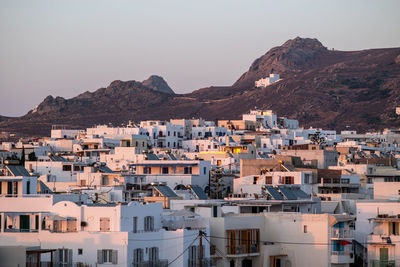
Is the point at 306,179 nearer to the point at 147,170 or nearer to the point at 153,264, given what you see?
the point at 147,170

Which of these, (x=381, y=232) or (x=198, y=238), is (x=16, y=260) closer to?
(x=198, y=238)

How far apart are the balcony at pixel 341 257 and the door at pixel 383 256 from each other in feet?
4.94

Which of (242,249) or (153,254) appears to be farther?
(242,249)

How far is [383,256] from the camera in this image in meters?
51.8

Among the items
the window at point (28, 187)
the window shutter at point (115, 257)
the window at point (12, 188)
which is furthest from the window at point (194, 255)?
the window at point (12, 188)

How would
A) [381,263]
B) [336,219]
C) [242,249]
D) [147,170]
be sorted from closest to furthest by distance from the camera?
1. [242,249]
2. [336,219]
3. [381,263]
4. [147,170]

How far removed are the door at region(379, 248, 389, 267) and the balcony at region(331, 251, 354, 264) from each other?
4.94 ft

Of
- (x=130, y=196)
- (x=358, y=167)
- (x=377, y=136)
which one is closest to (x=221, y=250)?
(x=130, y=196)

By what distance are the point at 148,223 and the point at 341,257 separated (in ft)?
34.1

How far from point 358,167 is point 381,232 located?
31288 millimetres

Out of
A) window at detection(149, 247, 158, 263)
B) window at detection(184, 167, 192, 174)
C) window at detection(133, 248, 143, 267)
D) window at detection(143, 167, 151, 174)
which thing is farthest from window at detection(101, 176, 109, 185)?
window at detection(133, 248, 143, 267)

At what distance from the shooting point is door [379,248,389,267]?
169 ft

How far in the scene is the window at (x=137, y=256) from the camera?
4463cm

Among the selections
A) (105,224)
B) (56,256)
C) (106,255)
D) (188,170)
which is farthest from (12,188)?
(188,170)
